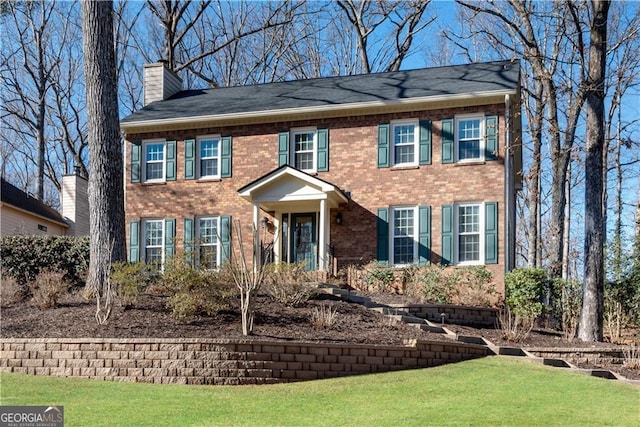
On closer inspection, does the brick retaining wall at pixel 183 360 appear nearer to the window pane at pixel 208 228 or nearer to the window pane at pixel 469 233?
the window pane at pixel 469 233

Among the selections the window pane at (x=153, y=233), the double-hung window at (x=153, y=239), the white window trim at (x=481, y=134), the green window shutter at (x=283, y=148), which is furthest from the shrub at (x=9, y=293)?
the white window trim at (x=481, y=134)

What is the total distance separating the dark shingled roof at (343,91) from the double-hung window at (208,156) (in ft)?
2.56

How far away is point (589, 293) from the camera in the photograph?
561 inches

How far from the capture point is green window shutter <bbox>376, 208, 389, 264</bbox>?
728 inches

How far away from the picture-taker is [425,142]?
18625mm

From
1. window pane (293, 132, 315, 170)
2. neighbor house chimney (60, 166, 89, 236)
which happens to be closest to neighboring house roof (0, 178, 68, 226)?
neighbor house chimney (60, 166, 89, 236)

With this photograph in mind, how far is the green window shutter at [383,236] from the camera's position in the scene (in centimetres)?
1850

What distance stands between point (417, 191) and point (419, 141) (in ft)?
4.31

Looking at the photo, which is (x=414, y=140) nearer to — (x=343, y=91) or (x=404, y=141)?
(x=404, y=141)

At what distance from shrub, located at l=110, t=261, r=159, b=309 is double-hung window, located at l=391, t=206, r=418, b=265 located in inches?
A: 289

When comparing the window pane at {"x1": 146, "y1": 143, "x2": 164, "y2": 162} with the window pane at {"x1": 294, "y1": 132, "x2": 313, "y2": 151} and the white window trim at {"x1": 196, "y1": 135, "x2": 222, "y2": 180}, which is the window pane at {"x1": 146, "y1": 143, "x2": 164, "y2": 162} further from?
the window pane at {"x1": 294, "y1": 132, "x2": 313, "y2": 151}

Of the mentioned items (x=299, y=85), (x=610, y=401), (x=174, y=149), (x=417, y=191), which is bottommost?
(x=610, y=401)

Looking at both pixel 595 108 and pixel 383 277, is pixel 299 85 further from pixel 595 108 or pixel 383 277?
pixel 595 108

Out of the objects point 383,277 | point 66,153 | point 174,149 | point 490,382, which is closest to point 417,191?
point 383,277
